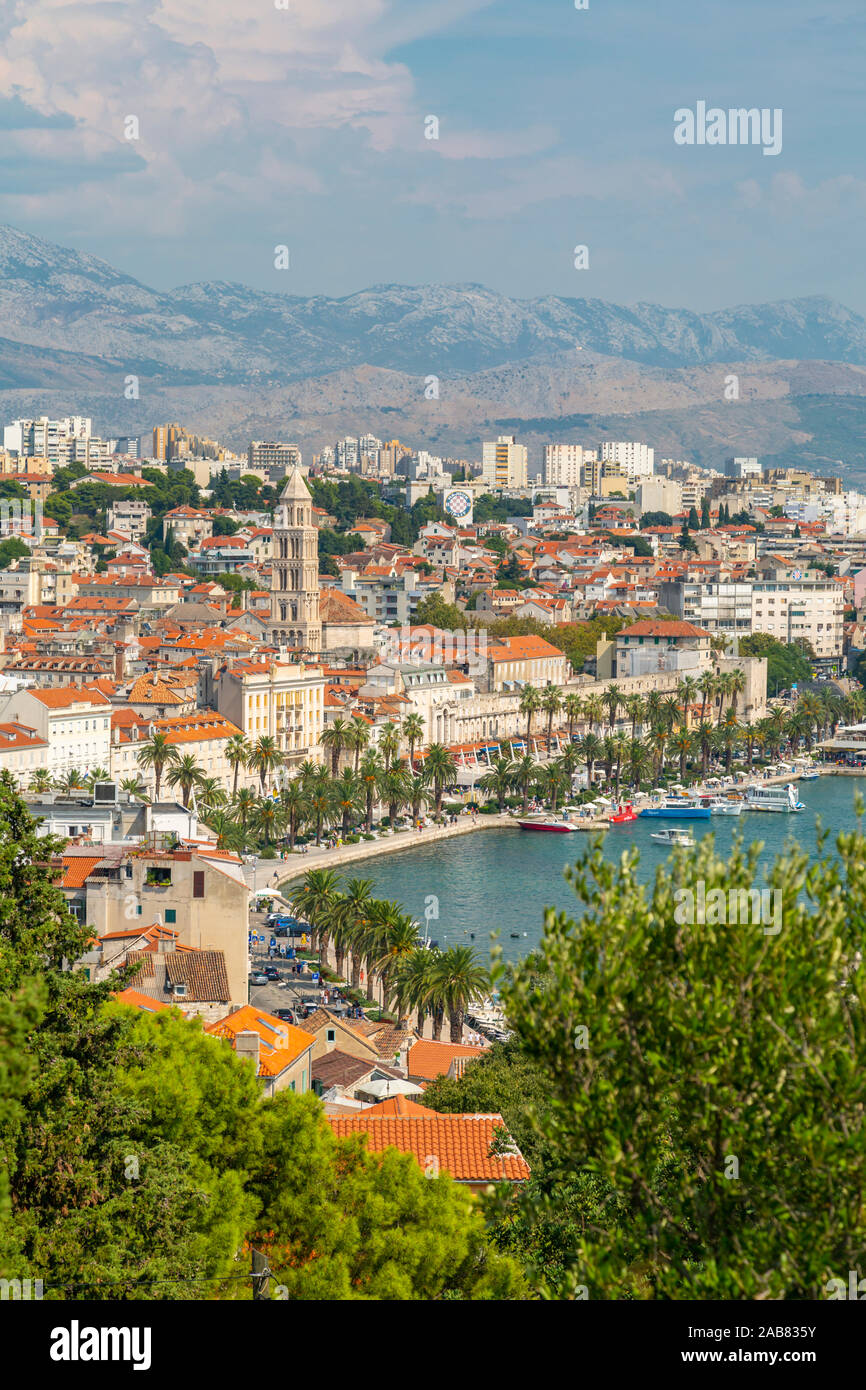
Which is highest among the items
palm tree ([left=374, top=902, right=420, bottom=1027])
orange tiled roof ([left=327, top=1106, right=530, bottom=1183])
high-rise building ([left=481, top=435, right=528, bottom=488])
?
high-rise building ([left=481, top=435, right=528, bottom=488])

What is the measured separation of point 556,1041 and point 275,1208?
16.3 ft

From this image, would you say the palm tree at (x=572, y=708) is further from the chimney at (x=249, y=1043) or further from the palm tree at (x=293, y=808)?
the chimney at (x=249, y=1043)

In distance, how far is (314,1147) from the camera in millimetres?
12328

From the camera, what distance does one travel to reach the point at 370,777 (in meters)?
50.4

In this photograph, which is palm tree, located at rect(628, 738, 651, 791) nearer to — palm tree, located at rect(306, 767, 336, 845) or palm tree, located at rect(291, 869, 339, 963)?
palm tree, located at rect(306, 767, 336, 845)

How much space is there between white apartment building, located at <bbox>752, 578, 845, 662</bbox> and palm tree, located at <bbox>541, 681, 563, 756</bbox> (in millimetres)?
24974

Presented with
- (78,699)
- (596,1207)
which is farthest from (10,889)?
(78,699)

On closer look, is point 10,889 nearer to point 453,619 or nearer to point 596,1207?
point 596,1207

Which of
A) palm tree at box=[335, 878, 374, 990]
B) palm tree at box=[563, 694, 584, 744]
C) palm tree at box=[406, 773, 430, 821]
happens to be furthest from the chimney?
palm tree at box=[563, 694, 584, 744]

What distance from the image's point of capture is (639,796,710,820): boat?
183 ft

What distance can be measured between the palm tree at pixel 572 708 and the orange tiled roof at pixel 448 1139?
50031 mm

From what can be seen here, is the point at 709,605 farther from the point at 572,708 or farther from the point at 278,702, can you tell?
the point at 278,702

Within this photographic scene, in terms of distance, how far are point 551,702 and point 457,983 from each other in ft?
127

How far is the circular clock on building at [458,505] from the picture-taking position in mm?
131250
